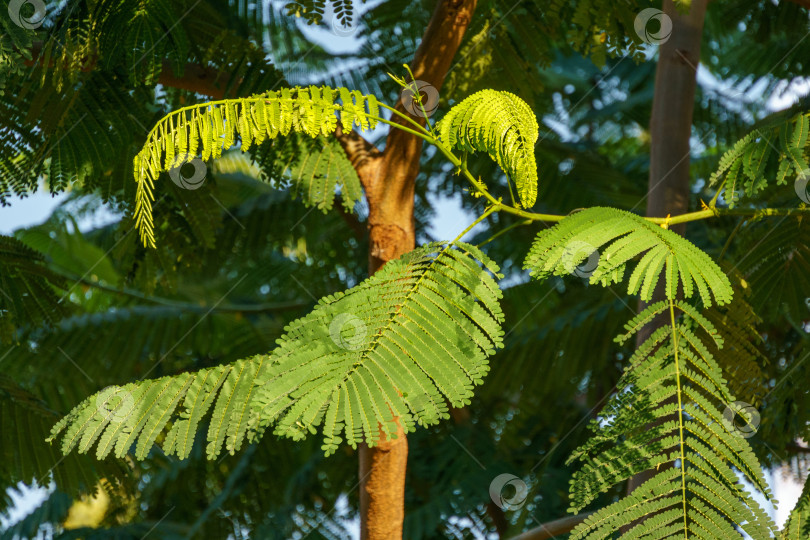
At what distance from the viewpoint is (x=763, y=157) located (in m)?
2.11

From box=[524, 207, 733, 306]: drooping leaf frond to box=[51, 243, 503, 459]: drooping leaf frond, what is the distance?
0.15m

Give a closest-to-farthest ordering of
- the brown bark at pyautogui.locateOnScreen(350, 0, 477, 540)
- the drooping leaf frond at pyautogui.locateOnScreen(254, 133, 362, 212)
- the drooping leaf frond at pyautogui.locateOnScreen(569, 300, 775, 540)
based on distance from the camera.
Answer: the drooping leaf frond at pyautogui.locateOnScreen(569, 300, 775, 540)
the brown bark at pyautogui.locateOnScreen(350, 0, 477, 540)
the drooping leaf frond at pyautogui.locateOnScreen(254, 133, 362, 212)

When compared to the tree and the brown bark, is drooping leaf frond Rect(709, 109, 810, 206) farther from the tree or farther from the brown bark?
the brown bark

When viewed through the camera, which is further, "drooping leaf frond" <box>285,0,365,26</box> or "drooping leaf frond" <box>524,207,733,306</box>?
"drooping leaf frond" <box>285,0,365,26</box>

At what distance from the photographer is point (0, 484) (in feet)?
10.2

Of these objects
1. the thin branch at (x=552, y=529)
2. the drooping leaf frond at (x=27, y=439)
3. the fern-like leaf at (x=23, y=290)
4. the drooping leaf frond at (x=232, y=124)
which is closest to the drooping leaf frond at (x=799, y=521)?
the thin branch at (x=552, y=529)

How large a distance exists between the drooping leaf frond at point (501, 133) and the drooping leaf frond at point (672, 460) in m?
0.37

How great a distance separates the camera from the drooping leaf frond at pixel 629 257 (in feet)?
5.11

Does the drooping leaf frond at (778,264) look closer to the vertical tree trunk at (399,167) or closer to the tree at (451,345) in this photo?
the tree at (451,345)

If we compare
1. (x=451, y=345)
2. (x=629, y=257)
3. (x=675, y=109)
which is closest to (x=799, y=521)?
(x=629, y=257)

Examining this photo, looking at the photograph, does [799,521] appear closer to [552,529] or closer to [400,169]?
[552,529]

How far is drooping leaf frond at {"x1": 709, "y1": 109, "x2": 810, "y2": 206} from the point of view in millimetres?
2066

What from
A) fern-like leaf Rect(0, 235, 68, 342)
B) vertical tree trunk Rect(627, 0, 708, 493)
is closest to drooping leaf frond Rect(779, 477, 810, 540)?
vertical tree trunk Rect(627, 0, 708, 493)

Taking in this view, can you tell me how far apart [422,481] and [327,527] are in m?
0.51
